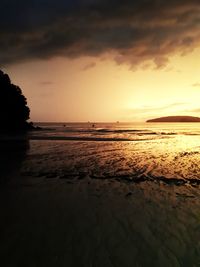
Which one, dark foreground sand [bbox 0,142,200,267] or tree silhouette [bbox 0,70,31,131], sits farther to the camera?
tree silhouette [bbox 0,70,31,131]

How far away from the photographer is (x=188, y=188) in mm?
12617

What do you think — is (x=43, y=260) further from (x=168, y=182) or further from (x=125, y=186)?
(x=168, y=182)

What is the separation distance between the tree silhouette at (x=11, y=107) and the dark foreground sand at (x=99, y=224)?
62.8m

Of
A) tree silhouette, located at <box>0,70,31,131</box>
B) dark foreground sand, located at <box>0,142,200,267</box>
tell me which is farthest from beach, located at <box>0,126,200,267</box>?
tree silhouette, located at <box>0,70,31,131</box>

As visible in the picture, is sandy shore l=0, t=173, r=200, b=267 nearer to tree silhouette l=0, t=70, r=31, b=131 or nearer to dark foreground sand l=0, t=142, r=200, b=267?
dark foreground sand l=0, t=142, r=200, b=267

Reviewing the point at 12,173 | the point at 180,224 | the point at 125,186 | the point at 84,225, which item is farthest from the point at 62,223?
the point at 12,173

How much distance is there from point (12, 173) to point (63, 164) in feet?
14.6

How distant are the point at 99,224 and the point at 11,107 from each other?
2811 inches

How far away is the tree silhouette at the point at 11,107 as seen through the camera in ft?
234

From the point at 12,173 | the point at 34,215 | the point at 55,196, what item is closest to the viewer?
the point at 34,215

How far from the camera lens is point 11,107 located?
73562mm

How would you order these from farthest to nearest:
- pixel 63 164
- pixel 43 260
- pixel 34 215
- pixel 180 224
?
pixel 63 164
pixel 34 215
pixel 180 224
pixel 43 260

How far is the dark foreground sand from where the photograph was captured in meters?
6.08

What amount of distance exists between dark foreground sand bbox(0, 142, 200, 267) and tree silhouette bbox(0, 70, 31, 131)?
2474 inches
